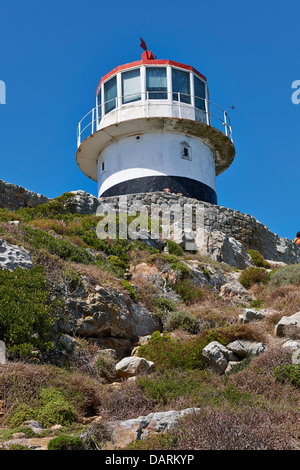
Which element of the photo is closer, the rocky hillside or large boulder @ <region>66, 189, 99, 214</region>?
the rocky hillside

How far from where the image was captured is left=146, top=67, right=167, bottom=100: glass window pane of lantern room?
70.6 feet

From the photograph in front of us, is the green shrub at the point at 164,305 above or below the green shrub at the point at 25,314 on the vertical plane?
above

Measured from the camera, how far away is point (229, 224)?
64.9 ft

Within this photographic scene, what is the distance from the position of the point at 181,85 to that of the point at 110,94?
305 cm

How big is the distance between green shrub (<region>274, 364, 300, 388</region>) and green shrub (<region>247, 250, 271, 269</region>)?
10767mm

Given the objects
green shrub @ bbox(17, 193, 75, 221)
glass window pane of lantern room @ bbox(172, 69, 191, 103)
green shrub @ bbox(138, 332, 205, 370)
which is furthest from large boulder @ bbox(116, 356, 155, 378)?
glass window pane of lantern room @ bbox(172, 69, 191, 103)

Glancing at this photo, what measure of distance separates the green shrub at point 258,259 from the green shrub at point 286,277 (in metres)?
2.98

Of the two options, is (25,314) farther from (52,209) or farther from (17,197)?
(17,197)

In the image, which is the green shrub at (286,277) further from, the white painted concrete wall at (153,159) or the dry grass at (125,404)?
the dry grass at (125,404)

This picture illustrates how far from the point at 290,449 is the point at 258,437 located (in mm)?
341

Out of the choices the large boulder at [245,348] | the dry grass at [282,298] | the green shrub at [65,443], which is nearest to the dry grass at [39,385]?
the green shrub at [65,443]

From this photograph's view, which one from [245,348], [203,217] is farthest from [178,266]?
[203,217]

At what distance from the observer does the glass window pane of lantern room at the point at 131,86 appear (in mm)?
21625

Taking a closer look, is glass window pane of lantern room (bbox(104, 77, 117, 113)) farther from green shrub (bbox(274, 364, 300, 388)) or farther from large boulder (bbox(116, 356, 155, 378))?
green shrub (bbox(274, 364, 300, 388))
